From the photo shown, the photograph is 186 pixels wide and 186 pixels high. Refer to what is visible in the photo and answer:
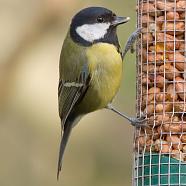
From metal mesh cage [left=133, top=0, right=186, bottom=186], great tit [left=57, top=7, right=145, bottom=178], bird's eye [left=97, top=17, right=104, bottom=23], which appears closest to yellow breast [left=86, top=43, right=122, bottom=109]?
great tit [left=57, top=7, right=145, bottom=178]

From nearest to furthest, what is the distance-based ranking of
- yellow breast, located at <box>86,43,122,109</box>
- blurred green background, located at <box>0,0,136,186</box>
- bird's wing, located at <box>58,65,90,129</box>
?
yellow breast, located at <box>86,43,122,109</box>, bird's wing, located at <box>58,65,90,129</box>, blurred green background, located at <box>0,0,136,186</box>

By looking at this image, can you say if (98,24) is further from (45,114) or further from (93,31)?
(45,114)

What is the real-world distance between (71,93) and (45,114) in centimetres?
284

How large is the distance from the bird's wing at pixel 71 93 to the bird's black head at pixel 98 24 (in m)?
0.28

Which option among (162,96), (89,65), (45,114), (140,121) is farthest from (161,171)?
(45,114)

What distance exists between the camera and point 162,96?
5.80 m

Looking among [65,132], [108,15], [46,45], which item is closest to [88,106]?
[65,132]

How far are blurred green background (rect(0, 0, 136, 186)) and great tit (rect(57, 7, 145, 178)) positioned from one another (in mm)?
2584

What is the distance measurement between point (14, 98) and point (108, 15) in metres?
3.46

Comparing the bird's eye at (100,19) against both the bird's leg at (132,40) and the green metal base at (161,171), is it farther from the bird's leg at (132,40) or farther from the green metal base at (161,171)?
the green metal base at (161,171)

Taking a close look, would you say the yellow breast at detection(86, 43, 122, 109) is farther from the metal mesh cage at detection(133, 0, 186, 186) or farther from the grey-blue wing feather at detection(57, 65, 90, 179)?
the metal mesh cage at detection(133, 0, 186, 186)

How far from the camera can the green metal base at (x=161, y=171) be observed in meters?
5.62

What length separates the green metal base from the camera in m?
5.62

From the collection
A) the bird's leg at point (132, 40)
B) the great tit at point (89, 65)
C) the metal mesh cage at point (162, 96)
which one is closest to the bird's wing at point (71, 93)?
the great tit at point (89, 65)
